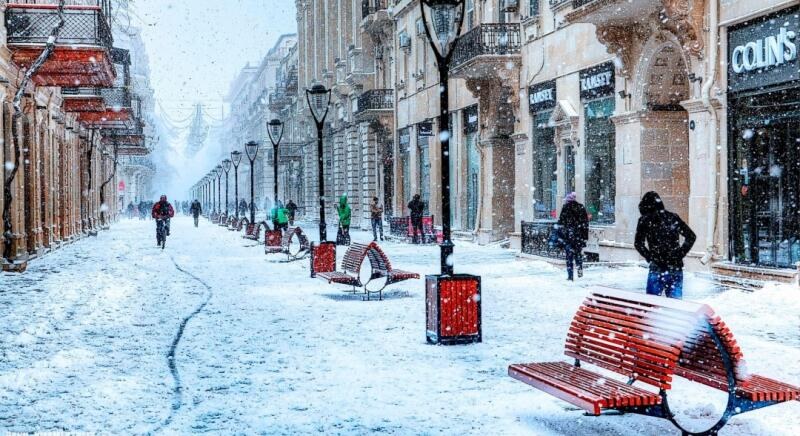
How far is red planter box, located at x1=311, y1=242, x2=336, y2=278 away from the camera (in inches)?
690

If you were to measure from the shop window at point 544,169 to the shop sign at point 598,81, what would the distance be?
2392 mm

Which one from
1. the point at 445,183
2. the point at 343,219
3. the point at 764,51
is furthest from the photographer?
the point at 343,219

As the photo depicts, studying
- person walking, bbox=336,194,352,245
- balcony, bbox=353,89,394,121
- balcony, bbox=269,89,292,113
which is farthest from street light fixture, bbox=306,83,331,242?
balcony, bbox=269,89,292,113

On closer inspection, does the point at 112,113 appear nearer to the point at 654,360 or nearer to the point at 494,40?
the point at 494,40

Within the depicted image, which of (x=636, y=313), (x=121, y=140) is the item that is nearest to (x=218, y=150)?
(x=121, y=140)

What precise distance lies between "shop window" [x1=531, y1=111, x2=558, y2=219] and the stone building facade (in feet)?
35.9

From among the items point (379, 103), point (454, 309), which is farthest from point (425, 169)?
point (454, 309)

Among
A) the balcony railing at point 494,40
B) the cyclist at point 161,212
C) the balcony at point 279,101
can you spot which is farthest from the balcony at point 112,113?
the balcony at point 279,101

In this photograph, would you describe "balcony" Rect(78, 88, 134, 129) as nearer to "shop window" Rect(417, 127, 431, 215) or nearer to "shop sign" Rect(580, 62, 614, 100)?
"shop window" Rect(417, 127, 431, 215)

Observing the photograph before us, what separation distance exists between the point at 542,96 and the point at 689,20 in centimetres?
808

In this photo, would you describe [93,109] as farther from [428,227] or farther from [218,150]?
[218,150]

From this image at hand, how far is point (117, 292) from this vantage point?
15734 millimetres

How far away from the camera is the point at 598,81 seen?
21141 mm

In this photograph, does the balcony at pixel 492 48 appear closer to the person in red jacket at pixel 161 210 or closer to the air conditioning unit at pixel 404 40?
the person in red jacket at pixel 161 210
